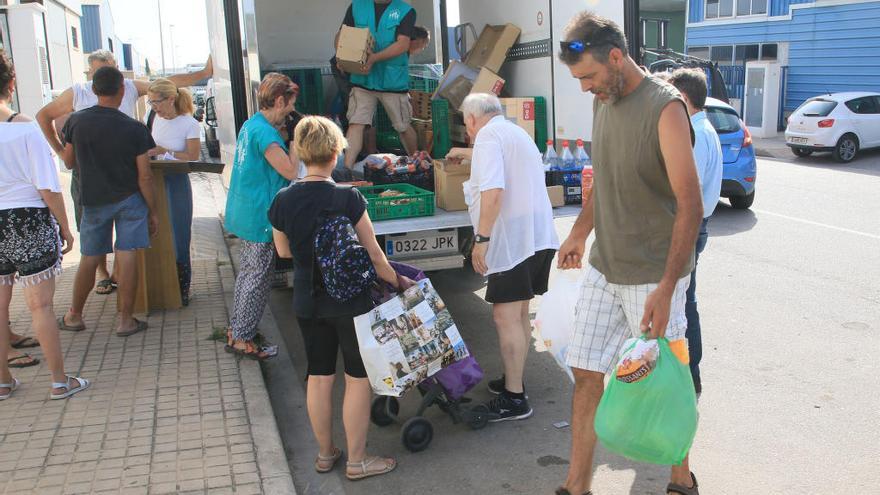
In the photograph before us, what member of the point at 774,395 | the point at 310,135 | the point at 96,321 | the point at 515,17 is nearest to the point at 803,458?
the point at 774,395

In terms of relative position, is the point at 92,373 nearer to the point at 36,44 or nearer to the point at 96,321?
the point at 96,321

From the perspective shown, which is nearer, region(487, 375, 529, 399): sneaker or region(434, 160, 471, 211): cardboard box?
region(487, 375, 529, 399): sneaker

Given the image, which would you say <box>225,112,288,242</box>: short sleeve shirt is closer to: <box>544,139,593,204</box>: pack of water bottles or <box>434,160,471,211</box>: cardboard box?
<box>434,160,471,211</box>: cardboard box

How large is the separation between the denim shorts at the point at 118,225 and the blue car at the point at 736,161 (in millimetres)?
7797

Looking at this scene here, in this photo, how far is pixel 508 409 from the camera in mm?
4660

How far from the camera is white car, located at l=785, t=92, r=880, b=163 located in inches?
663

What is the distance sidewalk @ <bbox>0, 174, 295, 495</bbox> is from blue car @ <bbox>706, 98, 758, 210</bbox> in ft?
24.1

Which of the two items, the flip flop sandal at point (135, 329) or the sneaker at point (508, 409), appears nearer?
the sneaker at point (508, 409)

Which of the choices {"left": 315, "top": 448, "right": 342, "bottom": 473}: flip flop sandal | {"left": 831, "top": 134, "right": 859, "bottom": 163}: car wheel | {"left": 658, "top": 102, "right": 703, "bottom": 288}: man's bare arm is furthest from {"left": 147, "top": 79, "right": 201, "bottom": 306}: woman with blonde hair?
{"left": 831, "top": 134, "right": 859, "bottom": 163}: car wheel

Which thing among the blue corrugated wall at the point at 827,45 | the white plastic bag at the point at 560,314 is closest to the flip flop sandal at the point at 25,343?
the white plastic bag at the point at 560,314

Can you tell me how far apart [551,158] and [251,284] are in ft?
8.05

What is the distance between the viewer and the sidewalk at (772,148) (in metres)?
18.9

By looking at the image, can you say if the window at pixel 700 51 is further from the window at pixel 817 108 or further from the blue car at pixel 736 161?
the blue car at pixel 736 161

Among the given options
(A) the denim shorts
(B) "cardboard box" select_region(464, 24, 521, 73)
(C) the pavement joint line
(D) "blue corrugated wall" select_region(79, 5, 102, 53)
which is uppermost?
(D) "blue corrugated wall" select_region(79, 5, 102, 53)
